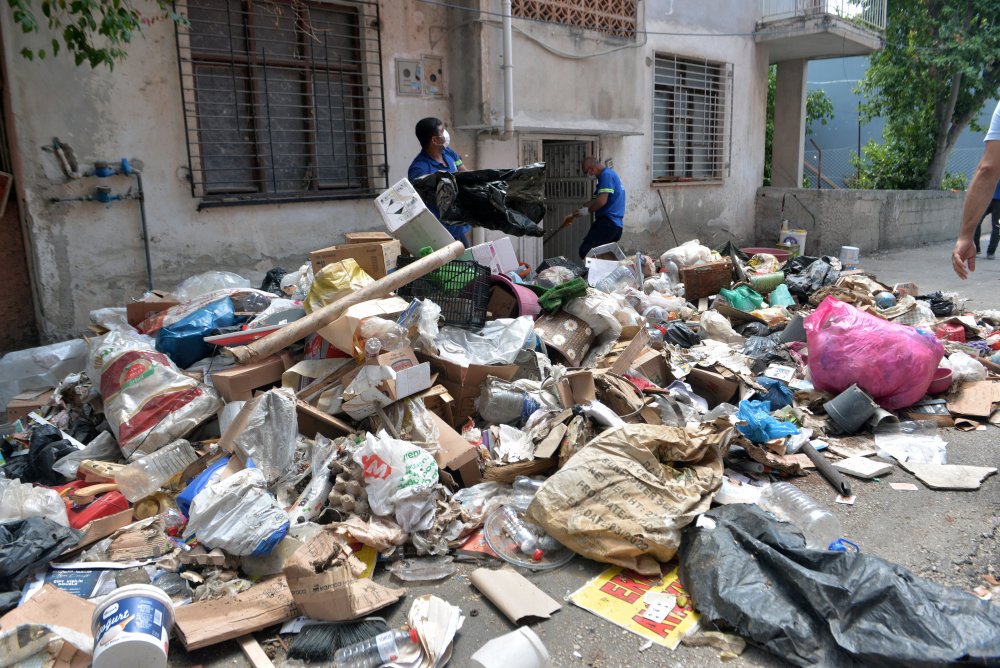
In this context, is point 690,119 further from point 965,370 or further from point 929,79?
point 965,370

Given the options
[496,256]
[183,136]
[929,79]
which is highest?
[929,79]

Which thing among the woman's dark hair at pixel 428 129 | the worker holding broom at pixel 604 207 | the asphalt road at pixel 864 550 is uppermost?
the woman's dark hair at pixel 428 129

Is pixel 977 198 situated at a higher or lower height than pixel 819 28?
lower

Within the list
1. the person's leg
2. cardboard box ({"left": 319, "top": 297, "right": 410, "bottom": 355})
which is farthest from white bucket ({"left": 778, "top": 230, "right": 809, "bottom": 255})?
cardboard box ({"left": 319, "top": 297, "right": 410, "bottom": 355})

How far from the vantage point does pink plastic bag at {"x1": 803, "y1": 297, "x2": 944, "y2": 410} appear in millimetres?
4227

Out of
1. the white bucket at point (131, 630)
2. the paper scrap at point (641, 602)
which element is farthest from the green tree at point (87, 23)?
the paper scrap at point (641, 602)

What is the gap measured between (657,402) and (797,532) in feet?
4.75

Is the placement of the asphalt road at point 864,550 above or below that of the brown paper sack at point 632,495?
below

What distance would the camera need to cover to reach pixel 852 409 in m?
4.12

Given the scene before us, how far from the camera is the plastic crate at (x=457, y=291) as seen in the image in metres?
4.55

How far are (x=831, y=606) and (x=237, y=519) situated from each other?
2.20 metres

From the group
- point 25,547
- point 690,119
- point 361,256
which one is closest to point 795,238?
point 690,119

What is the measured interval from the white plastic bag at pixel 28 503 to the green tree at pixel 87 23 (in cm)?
244

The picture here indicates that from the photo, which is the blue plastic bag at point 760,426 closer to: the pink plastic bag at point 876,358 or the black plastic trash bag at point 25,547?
the pink plastic bag at point 876,358
